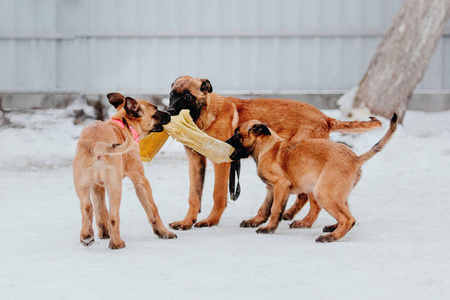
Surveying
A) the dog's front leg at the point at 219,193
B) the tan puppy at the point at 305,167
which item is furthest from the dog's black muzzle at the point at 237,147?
the dog's front leg at the point at 219,193

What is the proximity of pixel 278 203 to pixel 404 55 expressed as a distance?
20.8ft

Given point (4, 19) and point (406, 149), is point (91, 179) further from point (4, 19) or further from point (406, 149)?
point (4, 19)

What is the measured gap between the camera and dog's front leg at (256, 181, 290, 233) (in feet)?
18.3

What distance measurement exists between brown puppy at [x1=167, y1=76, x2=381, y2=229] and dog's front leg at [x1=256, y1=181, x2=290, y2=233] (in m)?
0.48

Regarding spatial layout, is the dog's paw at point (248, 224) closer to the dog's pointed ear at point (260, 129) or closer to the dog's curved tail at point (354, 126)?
the dog's pointed ear at point (260, 129)

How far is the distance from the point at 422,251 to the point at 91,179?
2.42 meters

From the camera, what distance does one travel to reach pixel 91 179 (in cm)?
490

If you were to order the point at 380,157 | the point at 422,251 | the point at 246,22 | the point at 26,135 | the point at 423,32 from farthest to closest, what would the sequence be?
the point at 246,22 → the point at 26,135 → the point at 423,32 → the point at 380,157 → the point at 422,251

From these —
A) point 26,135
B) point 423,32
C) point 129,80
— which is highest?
point 423,32

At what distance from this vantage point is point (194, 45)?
43.1 feet

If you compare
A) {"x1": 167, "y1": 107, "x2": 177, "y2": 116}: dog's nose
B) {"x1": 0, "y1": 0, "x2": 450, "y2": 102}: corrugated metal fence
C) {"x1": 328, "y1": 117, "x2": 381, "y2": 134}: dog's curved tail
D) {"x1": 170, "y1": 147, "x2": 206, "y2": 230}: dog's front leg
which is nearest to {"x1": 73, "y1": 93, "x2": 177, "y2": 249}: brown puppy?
{"x1": 167, "y1": 107, "x2": 177, "y2": 116}: dog's nose

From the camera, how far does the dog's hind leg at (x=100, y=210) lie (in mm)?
5344

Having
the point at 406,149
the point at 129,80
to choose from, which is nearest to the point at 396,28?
the point at 406,149

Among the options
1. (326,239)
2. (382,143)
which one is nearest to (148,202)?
(326,239)
